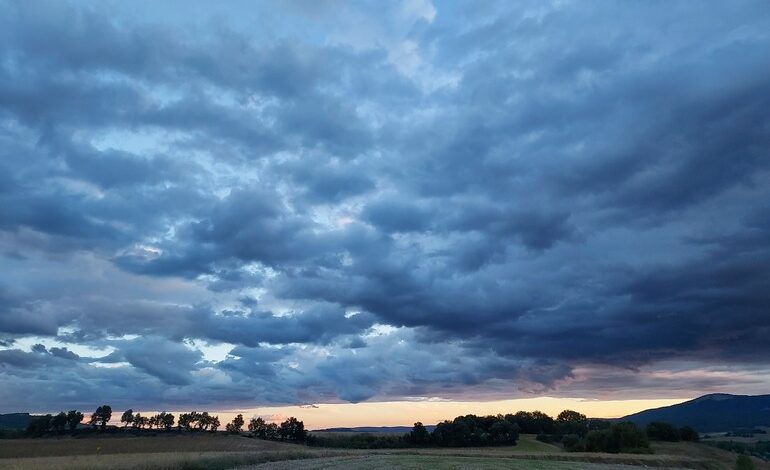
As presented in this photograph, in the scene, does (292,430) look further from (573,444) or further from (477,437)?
(573,444)

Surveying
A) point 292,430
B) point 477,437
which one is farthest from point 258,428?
point 477,437

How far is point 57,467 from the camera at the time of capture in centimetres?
5456

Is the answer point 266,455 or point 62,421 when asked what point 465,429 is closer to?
point 266,455

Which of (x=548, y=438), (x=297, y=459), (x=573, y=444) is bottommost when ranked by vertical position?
(x=297, y=459)

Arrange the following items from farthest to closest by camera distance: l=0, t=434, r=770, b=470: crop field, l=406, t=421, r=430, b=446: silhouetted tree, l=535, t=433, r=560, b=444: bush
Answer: l=535, t=433, r=560, b=444: bush
l=406, t=421, r=430, b=446: silhouetted tree
l=0, t=434, r=770, b=470: crop field

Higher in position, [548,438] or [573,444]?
[548,438]

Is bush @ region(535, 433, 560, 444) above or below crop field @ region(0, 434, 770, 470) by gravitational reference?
above

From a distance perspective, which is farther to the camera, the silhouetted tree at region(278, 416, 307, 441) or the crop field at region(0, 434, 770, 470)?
the silhouetted tree at region(278, 416, 307, 441)

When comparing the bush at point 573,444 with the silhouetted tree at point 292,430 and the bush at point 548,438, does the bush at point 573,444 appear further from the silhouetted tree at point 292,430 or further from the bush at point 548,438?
the silhouetted tree at point 292,430

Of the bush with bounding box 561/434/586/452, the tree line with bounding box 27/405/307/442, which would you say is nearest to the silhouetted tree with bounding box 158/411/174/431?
the tree line with bounding box 27/405/307/442

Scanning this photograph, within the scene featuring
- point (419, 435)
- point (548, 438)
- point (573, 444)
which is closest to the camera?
point (573, 444)

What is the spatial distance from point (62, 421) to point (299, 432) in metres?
62.9

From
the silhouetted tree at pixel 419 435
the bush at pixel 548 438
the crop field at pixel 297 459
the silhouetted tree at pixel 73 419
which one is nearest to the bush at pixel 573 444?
the crop field at pixel 297 459

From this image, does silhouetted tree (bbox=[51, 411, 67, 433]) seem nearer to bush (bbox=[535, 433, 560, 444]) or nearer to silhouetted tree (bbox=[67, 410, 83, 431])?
silhouetted tree (bbox=[67, 410, 83, 431])
